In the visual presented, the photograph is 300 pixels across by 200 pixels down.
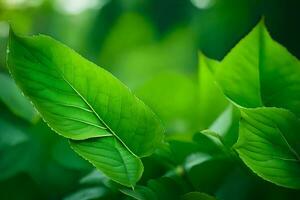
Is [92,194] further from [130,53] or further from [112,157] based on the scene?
[130,53]

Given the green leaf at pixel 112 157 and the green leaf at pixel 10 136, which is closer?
the green leaf at pixel 112 157

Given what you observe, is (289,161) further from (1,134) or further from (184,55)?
(184,55)

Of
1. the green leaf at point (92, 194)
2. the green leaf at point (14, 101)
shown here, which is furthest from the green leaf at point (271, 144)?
the green leaf at point (14, 101)

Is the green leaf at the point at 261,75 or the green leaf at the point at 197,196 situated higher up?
the green leaf at the point at 261,75

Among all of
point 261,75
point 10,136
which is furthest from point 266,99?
point 10,136

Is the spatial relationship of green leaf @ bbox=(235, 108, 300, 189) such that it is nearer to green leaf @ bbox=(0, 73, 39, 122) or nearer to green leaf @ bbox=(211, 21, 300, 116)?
green leaf @ bbox=(211, 21, 300, 116)

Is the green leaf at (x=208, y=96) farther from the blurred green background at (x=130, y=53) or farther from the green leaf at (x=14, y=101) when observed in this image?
the green leaf at (x=14, y=101)

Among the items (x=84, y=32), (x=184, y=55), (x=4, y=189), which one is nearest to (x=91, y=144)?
(x=4, y=189)

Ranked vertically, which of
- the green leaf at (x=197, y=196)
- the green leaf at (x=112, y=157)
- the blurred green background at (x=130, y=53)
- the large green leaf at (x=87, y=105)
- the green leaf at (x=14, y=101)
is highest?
the large green leaf at (x=87, y=105)
